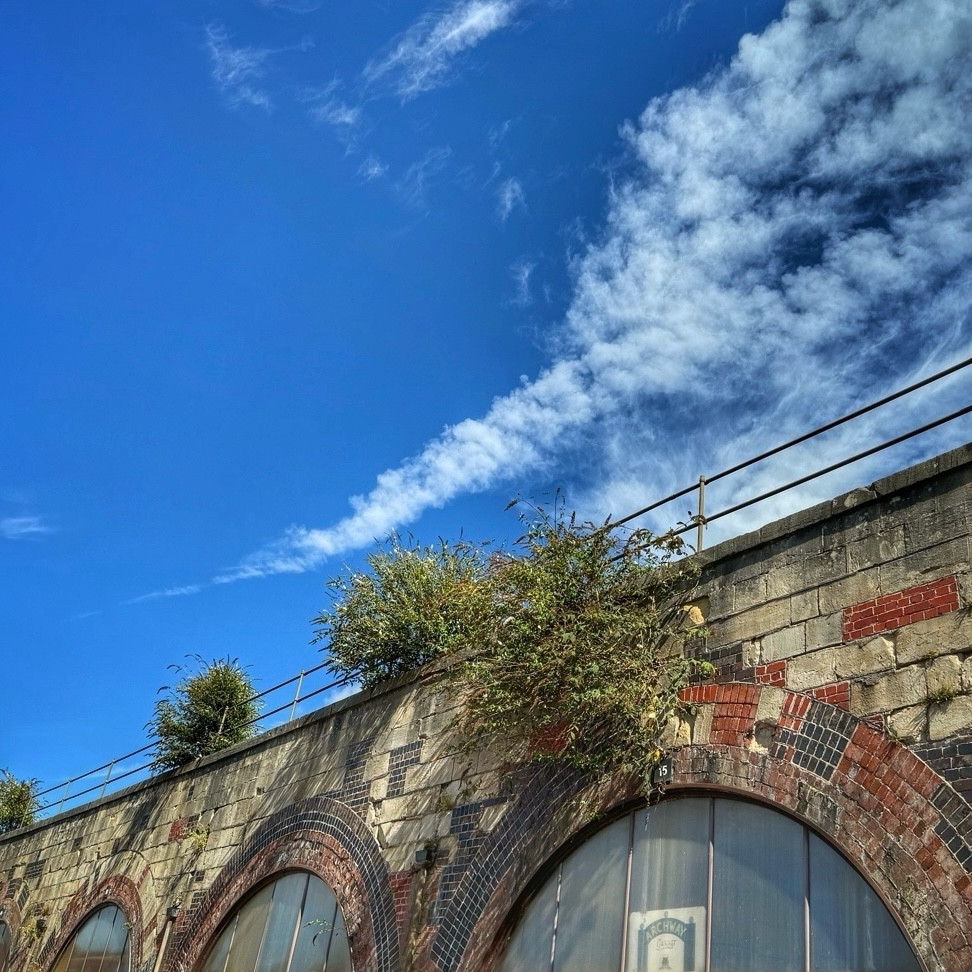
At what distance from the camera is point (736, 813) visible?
22.1ft

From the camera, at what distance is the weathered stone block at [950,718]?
226 inches

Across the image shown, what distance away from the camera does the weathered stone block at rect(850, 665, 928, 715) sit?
607 cm

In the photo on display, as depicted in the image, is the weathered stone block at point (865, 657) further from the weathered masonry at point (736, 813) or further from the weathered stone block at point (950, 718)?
the weathered stone block at point (950, 718)

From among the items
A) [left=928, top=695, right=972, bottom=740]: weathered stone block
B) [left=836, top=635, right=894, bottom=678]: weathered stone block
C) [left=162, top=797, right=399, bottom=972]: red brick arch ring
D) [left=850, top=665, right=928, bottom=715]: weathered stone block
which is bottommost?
[left=162, top=797, right=399, bottom=972]: red brick arch ring

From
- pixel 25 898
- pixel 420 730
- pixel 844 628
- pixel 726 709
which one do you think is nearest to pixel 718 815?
pixel 726 709

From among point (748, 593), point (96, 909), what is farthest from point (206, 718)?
point (748, 593)

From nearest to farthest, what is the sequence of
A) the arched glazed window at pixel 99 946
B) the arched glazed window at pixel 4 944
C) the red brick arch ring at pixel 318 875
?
the red brick arch ring at pixel 318 875
the arched glazed window at pixel 99 946
the arched glazed window at pixel 4 944

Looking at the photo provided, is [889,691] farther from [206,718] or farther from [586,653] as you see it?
[206,718]

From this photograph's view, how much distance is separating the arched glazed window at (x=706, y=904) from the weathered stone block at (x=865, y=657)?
1019mm

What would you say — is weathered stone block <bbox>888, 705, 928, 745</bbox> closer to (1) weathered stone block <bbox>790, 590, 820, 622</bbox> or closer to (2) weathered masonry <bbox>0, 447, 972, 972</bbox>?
(2) weathered masonry <bbox>0, 447, 972, 972</bbox>

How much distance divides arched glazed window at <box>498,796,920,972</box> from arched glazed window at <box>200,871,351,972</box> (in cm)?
263

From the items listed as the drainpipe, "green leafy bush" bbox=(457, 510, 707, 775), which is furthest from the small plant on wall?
the drainpipe

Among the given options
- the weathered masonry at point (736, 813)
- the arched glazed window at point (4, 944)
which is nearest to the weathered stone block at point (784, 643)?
the weathered masonry at point (736, 813)

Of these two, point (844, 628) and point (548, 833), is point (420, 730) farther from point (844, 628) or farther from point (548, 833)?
point (844, 628)
